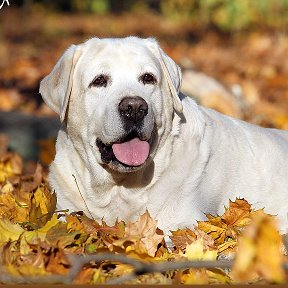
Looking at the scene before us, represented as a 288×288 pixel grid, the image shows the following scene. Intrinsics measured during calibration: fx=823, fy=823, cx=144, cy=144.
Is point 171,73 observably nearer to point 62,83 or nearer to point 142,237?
Result: point 62,83

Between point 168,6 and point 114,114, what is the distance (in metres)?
19.6

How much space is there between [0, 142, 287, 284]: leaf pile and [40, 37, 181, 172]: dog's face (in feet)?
1.43

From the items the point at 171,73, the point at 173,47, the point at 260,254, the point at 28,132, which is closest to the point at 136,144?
the point at 171,73

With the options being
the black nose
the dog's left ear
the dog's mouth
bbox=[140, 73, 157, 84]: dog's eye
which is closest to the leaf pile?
the dog's mouth

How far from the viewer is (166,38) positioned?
19.5m

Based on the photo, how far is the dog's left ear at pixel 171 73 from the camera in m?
5.16

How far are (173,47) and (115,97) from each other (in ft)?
42.4

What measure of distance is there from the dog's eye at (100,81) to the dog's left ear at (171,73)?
42 centimetres

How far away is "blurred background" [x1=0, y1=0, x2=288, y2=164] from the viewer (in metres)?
9.25

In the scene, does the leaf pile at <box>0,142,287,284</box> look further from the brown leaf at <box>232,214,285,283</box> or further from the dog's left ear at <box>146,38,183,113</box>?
the dog's left ear at <box>146,38,183,113</box>

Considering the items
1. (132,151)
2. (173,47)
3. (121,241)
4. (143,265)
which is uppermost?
(143,265)

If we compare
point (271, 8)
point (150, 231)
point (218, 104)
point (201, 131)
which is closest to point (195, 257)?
point (150, 231)

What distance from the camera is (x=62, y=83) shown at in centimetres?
515

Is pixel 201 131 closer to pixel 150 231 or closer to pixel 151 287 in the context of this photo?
pixel 150 231
